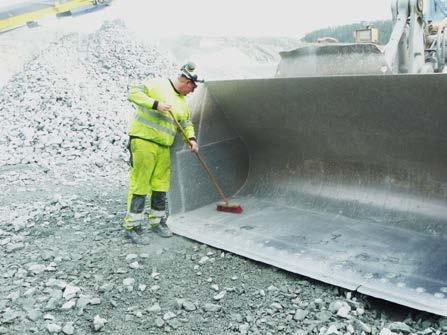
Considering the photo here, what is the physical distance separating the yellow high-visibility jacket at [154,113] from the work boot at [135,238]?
68 centimetres

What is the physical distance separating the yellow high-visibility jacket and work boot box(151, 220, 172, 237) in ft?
2.07

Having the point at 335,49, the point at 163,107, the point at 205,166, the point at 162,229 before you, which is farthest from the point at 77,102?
the point at 335,49

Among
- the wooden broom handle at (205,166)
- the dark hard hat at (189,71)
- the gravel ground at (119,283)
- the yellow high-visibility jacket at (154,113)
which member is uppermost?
the dark hard hat at (189,71)

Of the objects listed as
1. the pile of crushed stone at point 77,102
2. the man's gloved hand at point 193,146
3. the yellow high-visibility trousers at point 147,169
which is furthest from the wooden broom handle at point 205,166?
the pile of crushed stone at point 77,102

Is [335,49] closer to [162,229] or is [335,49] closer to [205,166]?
[205,166]

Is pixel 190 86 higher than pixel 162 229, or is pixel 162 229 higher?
pixel 190 86

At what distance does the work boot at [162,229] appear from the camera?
381 centimetres

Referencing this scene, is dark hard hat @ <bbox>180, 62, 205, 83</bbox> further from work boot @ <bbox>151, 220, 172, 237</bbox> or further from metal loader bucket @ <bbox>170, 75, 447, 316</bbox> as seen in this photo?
work boot @ <bbox>151, 220, 172, 237</bbox>

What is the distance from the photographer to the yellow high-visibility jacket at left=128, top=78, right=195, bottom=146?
3624 millimetres

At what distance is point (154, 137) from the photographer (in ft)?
12.0

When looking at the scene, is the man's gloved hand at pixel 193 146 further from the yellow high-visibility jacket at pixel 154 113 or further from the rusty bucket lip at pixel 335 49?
the rusty bucket lip at pixel 335 49

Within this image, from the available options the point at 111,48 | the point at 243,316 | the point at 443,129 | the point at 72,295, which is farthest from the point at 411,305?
the point at 111,48

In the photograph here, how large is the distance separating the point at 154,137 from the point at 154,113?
0.17 meters

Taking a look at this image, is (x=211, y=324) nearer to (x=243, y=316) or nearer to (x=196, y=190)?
(x=243, y=316)
